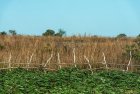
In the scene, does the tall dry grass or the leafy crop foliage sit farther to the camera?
the tall dry grass

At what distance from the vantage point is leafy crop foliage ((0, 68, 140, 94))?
10000 millimetres

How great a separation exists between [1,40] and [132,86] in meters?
7.72

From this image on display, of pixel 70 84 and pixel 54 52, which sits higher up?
pixel 54 52

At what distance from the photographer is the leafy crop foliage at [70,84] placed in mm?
10000

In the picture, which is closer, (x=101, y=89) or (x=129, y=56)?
(x=101, y=89)

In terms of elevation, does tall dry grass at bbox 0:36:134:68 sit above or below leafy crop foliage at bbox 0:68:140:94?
above

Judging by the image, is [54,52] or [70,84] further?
[54,52]

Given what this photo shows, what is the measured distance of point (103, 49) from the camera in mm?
17234

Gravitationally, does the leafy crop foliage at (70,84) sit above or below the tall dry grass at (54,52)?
below

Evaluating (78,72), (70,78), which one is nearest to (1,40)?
(78,72)

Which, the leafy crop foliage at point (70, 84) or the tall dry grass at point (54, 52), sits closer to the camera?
the leafy crop foliage at point (70, 84)

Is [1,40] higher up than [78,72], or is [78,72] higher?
[1,40]

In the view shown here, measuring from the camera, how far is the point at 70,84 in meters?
11.6

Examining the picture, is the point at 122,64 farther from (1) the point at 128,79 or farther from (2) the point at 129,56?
(1) the point at 128,79
